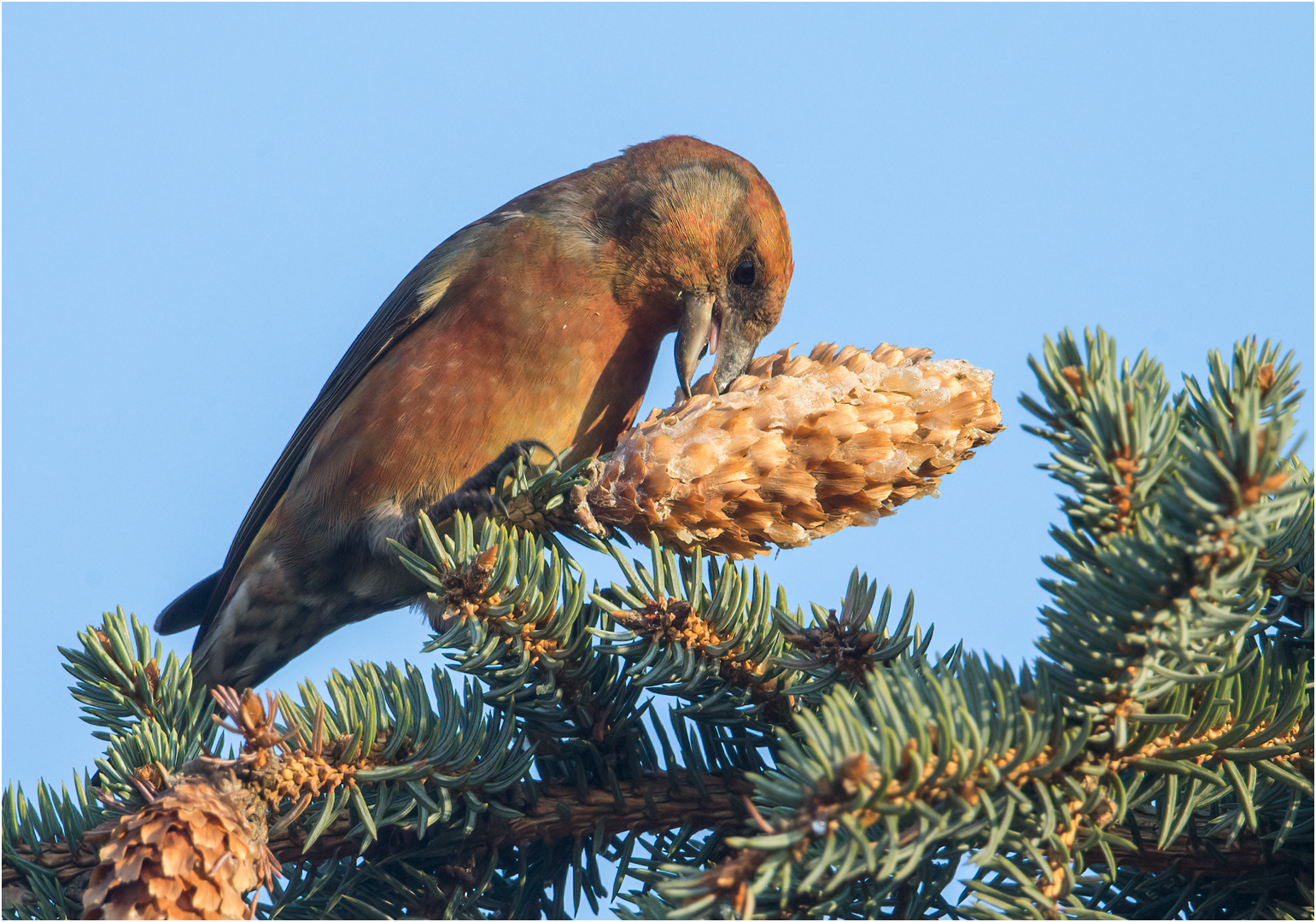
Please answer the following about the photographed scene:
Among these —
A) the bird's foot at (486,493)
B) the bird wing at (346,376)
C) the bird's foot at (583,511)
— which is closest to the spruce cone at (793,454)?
the bird's foot at (583,511)

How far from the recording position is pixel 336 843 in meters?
1.54

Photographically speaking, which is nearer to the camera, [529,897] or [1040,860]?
[1040,860]

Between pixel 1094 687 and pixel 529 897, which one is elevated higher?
pixel 1094 687

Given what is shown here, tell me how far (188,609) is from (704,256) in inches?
83.7

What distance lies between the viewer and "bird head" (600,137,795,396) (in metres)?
3.17

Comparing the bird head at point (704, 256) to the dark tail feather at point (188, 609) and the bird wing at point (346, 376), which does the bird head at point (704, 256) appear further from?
the dark tail feather at point (188, 609)

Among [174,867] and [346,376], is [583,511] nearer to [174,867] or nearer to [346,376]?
[174,867]

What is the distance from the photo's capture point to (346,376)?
361 centimetres

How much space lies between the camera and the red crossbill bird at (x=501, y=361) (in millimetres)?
2939

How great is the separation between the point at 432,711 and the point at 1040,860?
881 mm

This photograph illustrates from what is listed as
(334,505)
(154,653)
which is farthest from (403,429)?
(154,653)

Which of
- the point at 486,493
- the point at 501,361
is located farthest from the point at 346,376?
the point at 486,493

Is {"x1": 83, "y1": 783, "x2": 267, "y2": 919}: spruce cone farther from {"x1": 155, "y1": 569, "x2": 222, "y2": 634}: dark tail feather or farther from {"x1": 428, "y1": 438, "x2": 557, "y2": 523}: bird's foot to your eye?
{"x1": 155, "y1": 569, "x2": 222, "y2": 634}: dark tail feather

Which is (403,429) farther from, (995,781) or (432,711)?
(995,781)
